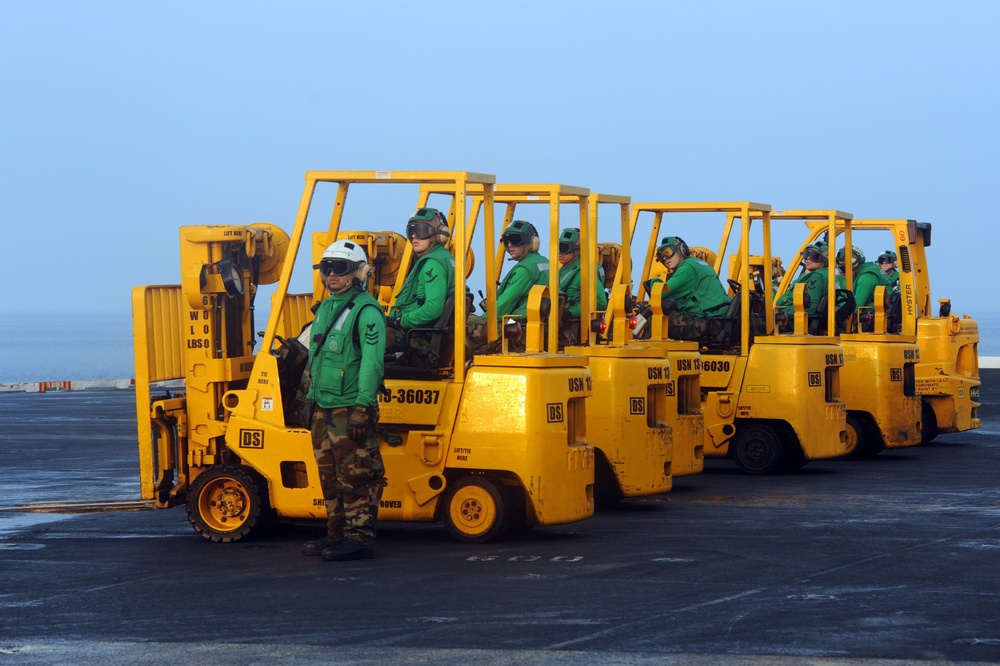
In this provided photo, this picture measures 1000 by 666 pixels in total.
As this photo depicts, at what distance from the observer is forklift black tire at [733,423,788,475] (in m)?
14.8

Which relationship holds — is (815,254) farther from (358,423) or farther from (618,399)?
(358,423)

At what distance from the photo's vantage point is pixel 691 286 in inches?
596

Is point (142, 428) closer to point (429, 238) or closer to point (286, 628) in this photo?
point (429, 238)

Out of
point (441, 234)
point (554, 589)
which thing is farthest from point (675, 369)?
point (554, 589)

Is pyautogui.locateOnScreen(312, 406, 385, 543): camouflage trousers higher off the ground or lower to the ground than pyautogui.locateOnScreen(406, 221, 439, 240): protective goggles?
lower

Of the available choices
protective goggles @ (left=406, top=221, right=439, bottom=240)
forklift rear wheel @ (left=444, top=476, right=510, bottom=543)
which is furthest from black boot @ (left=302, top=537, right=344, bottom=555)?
protective goggles @ (left=406, top=221, right=439, bottom=240)

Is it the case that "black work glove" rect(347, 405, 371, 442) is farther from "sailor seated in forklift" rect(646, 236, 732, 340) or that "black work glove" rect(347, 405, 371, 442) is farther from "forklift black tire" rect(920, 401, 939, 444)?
"forklift black tire" rect(920, 401, 939, 444)

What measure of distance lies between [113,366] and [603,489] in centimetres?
5739

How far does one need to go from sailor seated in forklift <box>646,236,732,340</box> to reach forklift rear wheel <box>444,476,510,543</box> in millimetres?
5643

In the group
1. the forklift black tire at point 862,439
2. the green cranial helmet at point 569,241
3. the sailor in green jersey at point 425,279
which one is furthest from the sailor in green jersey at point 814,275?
the sailor in green jersey at point 425,279

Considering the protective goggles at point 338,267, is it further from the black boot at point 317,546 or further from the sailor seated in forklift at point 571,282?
the sailor seated in forklift at point 571,282

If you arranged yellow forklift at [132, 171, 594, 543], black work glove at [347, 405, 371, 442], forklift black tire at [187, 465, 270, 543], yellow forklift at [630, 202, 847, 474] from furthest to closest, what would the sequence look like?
yellow forklift at [630, 202, 847, 474]
forklift black tire at [187, 465, 270, 543]
yellow forklift at [132, 171, 594, 543]
black work glove at [347, 405, 371, 442]

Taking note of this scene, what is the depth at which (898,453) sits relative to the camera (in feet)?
58.0

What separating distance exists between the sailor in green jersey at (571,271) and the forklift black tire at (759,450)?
266cm
